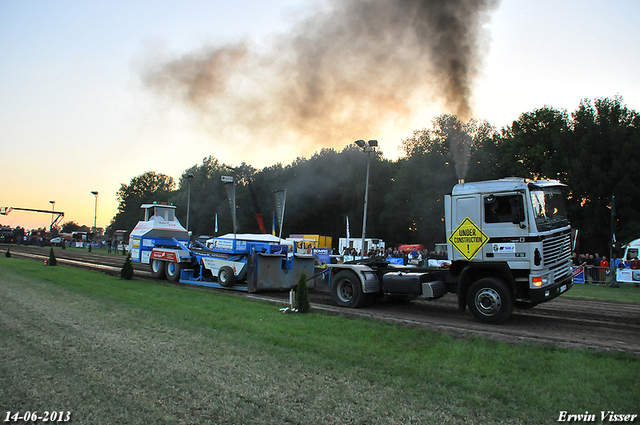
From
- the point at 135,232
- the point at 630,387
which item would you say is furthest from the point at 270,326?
the point at 135,232

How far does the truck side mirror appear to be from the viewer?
881cm

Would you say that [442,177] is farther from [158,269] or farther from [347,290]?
[347,290]

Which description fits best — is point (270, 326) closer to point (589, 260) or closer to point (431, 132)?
point (589, 260)

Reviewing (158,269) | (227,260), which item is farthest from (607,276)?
(158,269)

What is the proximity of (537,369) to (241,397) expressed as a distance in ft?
13.4

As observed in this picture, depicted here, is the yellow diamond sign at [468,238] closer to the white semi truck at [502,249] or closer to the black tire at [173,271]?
the white semi truck at [502,249]

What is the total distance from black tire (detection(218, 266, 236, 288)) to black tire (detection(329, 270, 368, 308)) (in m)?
4.50

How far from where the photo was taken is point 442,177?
4500 centimetres

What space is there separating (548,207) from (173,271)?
46.3ft

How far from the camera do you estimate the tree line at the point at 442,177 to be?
113 ft

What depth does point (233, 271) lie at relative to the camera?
14.9 m

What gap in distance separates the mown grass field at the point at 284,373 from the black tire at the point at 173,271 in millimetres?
8054

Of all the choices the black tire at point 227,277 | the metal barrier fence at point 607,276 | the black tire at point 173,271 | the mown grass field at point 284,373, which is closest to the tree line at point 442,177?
the metal barrier fence at point 607,276

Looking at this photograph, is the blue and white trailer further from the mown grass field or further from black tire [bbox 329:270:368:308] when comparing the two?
the mown grass field
